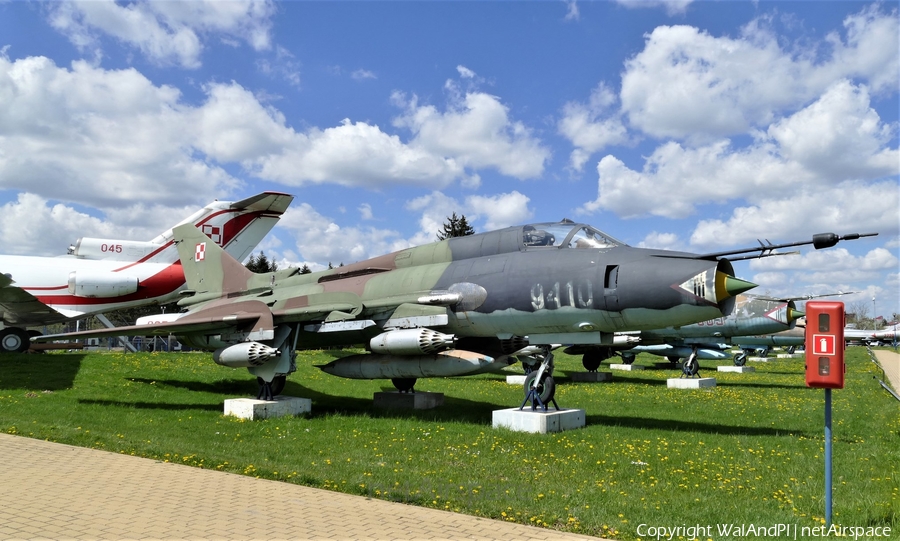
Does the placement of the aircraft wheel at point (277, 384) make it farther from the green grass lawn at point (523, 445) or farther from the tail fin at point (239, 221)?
the tail fin at point (239, 221)

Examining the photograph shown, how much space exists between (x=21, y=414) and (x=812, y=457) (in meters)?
13.8

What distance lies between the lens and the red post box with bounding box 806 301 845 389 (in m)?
5.19

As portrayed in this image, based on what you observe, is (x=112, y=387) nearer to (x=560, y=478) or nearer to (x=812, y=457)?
(x=560, y=478)

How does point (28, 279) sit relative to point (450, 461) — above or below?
above

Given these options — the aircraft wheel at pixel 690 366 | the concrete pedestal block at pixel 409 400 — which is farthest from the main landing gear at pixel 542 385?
the aircraft wheel at pixel 690 366

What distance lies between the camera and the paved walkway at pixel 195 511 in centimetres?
497

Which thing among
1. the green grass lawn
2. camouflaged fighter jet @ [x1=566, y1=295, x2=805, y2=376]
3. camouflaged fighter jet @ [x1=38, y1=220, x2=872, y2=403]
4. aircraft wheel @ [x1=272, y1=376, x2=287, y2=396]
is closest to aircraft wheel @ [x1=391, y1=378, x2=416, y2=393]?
camouflaged fighter jet @ [x1=38, y1=220, x2=872, y2=403]

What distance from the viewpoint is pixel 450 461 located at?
822cm

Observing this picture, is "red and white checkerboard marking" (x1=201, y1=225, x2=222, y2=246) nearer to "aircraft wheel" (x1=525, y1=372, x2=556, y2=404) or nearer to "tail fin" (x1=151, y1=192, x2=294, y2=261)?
"tail fin" (x1=151, y1=192, x2=294, y2=261)

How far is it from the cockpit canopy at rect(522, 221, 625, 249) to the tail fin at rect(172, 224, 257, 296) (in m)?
8.19

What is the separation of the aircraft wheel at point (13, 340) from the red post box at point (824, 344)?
23129 millimetres

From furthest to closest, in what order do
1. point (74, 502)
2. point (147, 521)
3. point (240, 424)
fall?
point (240, 424) → point (74, 502) → point (147, 521)

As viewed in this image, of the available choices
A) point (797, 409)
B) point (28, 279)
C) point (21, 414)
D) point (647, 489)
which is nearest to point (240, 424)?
point (21, 414)

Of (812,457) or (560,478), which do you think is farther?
(812,457)
